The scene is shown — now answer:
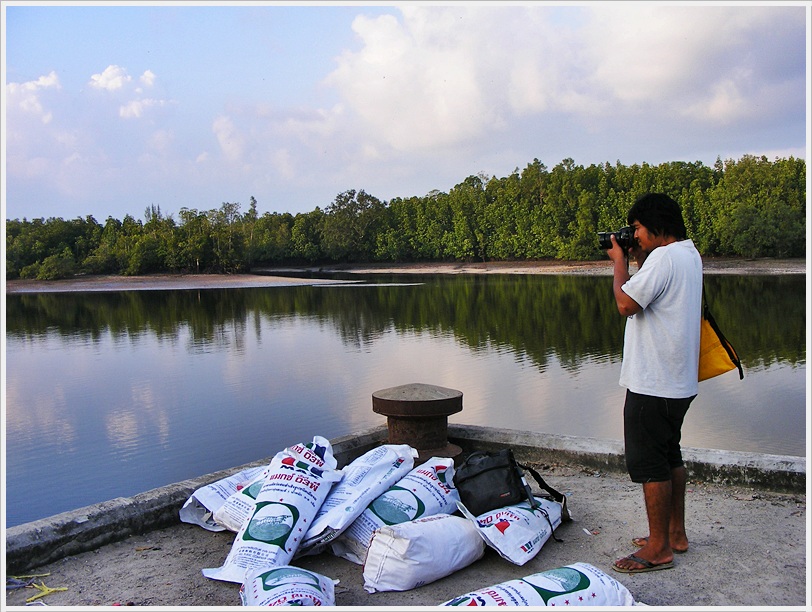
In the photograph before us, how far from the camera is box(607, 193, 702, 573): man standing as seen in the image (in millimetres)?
3295

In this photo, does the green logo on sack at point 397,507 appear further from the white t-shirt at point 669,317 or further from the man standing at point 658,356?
the white t-shirt at point 669,317

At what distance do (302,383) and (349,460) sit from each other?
807cm

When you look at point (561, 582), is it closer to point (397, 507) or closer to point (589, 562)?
point (589, 562)

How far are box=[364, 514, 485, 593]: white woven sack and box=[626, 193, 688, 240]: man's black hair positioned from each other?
1.61m

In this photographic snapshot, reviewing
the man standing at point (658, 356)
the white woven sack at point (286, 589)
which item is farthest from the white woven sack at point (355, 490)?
the man standing at point (658, 356)

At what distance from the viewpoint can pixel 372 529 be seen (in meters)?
3.66

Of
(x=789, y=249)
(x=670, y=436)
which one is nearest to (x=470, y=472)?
(x=670, y=436)

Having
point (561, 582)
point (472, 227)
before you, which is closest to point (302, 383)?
point (561, 582)

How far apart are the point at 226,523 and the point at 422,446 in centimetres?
151

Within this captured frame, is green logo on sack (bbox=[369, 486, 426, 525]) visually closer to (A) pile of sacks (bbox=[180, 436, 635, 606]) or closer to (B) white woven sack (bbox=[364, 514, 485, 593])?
(A) pile of sacks (bbox=[180, 436, 635, 606])

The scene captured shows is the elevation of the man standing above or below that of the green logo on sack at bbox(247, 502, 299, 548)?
above

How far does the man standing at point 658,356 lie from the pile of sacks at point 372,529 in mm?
534

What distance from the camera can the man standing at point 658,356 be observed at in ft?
10.8

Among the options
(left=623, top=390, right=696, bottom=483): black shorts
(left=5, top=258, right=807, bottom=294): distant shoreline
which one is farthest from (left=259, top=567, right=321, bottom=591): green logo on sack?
(left=5, top=258, right=807, bottom=294): distant shoreline
